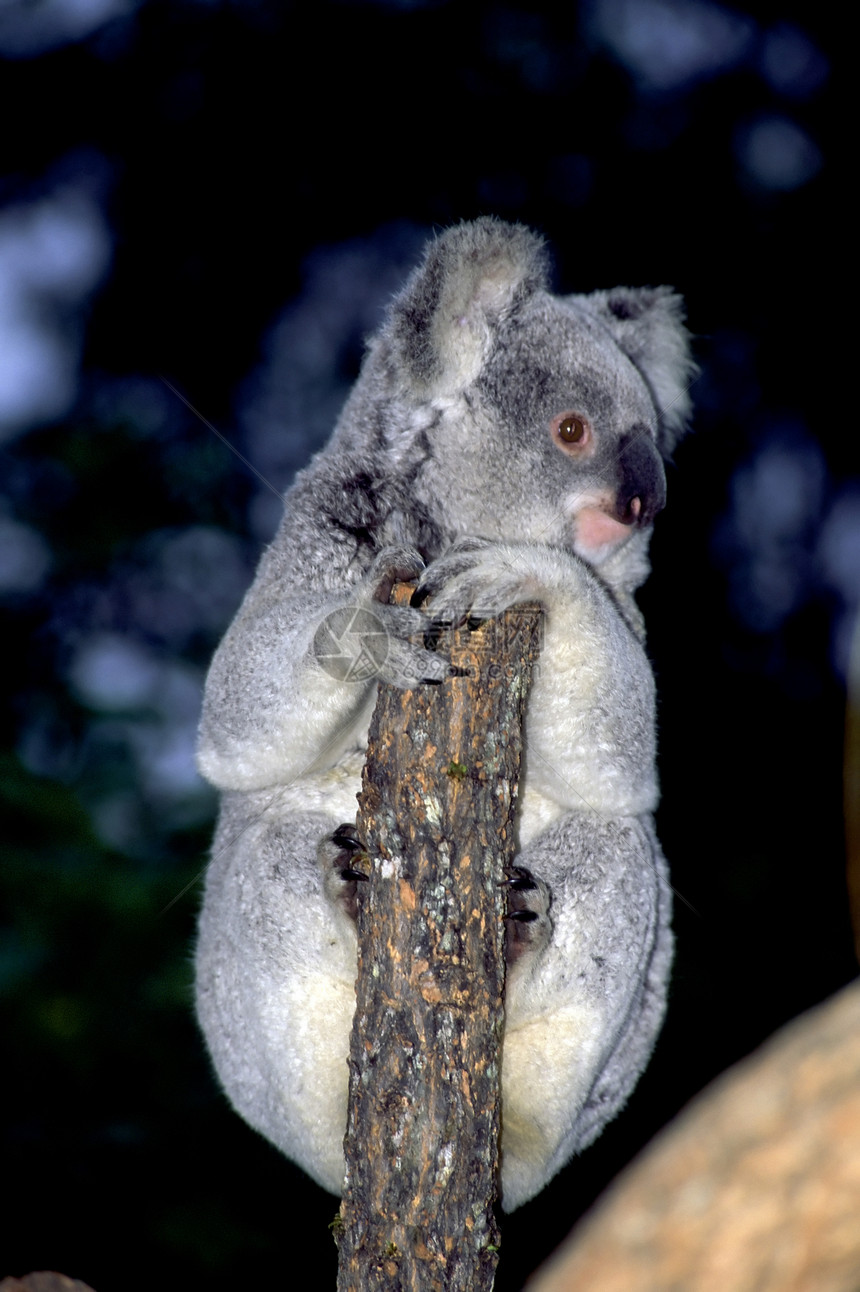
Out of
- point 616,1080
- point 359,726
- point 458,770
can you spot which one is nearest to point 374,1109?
point 458,770

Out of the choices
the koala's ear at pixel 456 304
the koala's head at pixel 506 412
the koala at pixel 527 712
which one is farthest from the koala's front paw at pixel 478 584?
the koala's ear at pixel 456 304

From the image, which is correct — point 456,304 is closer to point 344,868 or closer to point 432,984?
point 344,868

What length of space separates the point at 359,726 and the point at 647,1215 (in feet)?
6.64

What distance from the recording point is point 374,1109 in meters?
1.97

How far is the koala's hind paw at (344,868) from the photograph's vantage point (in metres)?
2.25

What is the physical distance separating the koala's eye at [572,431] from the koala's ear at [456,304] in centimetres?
26

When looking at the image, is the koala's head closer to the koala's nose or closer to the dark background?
the koala's nose

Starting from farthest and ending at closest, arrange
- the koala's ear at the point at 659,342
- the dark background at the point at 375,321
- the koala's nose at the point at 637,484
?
1. the dark background at the point at 375,321
2. the koala's ear at the point at 659,342
3. the koala's nose at the point at 637,484

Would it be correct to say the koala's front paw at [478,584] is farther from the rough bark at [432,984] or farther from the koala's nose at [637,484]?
the koala's nose at [637,484]

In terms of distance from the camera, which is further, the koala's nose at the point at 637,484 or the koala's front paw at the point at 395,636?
the koala's nose at the point at 637,484

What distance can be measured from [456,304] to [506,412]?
0.98ft

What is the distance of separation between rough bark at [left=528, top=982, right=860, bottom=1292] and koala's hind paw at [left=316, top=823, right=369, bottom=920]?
162 centimetres

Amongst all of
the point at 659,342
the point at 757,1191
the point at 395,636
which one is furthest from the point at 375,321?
the point at 757,1191

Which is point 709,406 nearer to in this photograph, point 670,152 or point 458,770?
point 670,152
